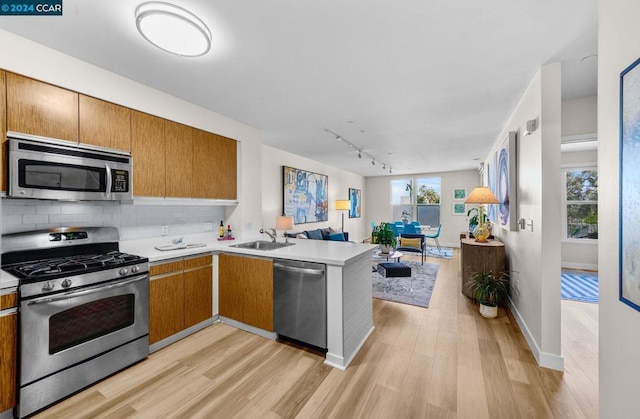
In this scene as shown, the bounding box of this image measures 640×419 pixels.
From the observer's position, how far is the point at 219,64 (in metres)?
2.13

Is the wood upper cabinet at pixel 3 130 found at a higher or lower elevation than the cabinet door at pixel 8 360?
higher

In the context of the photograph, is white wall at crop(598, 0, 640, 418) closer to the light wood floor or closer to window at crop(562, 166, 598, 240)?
the light wood floor

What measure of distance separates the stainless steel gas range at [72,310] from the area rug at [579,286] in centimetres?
491

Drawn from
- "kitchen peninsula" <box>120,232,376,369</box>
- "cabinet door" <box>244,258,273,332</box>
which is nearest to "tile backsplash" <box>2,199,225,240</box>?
"kitchen peninsula" <box>120,232,376,369</box>

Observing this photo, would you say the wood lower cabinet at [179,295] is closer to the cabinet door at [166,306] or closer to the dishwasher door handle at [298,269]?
the cabinet door at [166,306]

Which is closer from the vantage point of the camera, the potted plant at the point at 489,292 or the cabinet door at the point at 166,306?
the cabinet door at the point at 166,306

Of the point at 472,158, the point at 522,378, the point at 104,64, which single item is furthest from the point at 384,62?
the point at 472,158

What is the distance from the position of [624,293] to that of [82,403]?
3.22 m

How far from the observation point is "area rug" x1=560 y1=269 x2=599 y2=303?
11.9 ft

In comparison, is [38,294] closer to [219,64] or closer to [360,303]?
[219,64]

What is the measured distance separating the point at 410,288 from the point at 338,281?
99.1 inches

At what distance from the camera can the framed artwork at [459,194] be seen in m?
8.16

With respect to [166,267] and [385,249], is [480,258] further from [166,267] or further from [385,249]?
[166,267]

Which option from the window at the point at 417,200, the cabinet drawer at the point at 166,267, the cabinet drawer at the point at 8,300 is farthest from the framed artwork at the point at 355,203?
the cabinet drawer at the point at 8,300
